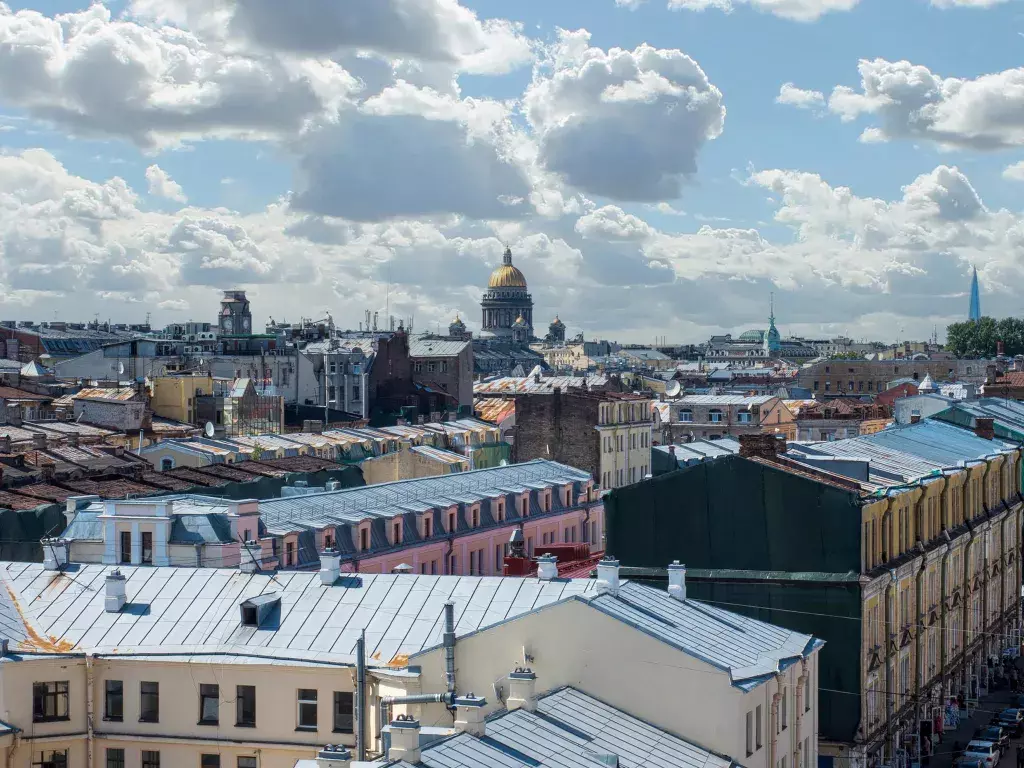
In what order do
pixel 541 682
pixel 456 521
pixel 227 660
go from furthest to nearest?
pixel 456 521, pixel 227 660, pixel 541 682

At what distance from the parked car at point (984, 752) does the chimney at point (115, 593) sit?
72.7ft

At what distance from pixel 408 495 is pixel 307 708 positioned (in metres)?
23.5

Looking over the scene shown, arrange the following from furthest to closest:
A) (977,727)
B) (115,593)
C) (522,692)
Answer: (977,727)
(115,593)
(522,692)

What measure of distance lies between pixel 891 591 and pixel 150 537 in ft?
57.3

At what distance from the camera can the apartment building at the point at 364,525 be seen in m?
37.9

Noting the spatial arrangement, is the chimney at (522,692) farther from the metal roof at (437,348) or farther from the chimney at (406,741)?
the metal roof at (437,348)

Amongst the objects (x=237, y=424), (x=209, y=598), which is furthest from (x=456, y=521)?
(x=237, y=424)

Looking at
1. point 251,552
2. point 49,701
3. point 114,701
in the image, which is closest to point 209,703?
point 114,701

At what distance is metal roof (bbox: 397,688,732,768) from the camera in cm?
2119

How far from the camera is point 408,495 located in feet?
167

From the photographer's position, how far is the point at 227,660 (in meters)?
27.8

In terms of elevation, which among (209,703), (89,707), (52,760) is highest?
(209,703)

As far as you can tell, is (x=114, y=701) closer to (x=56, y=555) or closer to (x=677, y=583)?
(x=56, y=555)

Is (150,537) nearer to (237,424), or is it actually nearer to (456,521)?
(456,521)
